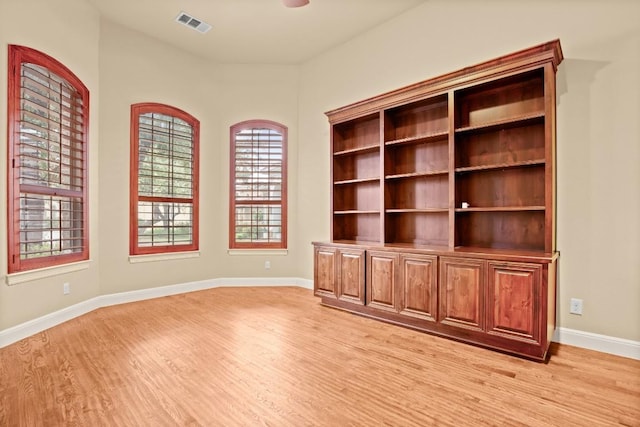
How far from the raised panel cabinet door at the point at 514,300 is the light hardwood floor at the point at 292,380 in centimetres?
22

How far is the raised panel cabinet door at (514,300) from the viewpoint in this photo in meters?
2.63

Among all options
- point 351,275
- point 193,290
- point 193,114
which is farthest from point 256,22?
point 193,290

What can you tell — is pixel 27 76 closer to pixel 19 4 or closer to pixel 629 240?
pixel 19 4

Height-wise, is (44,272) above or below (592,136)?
below

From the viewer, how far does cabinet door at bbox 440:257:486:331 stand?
2910mm

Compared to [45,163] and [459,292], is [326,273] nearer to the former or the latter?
[459,292]

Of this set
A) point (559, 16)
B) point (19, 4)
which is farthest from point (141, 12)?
point (559, 16)

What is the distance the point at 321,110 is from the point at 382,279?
9.12 ft

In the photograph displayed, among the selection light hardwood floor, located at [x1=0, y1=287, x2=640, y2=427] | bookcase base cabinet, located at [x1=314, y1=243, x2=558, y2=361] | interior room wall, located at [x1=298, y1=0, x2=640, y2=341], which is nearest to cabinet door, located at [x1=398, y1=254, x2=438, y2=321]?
bookcase base cabinet, located at [x1=314, y1=243, x2=558, y2=361]

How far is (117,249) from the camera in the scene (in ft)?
14.4

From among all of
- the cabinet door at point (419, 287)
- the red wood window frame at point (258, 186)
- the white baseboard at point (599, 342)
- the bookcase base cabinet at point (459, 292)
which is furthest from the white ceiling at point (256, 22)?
the white baseboard at point (599, 342)

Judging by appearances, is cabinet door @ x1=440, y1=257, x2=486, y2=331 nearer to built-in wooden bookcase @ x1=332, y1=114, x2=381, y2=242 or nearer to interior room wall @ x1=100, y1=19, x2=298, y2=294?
built-in wooden bookcase @ x1=332, y1=114, x2=381, y2=242

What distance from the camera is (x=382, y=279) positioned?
142 inches

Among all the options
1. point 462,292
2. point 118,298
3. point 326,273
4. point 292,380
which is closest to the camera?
point 292,380
